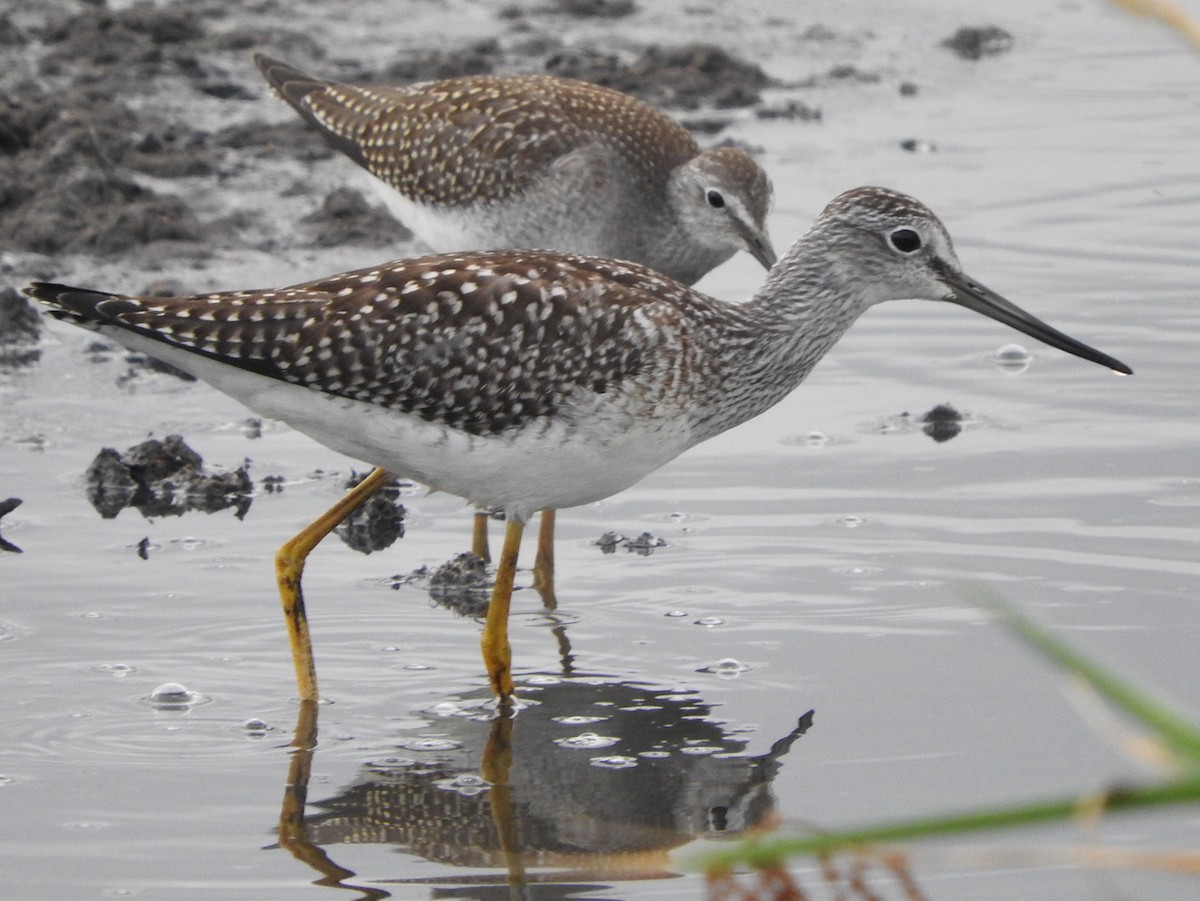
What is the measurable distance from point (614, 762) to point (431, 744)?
599 mm

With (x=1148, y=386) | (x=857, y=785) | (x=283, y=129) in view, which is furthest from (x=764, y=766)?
(x=283, y=129)

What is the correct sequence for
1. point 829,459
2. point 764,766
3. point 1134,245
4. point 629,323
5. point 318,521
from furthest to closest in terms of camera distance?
point 1134,245 → point 829,459 → point 318,521 → point 629,323 → point 764,766

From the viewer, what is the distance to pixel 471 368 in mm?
5770

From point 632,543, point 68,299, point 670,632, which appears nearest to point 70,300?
point 68,299

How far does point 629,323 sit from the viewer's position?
19.4 ft

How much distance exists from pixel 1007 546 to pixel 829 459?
1.13 m

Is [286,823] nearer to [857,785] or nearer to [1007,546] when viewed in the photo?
[857,785]

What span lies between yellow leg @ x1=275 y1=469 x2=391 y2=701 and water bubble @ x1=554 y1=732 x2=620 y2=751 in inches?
34.2

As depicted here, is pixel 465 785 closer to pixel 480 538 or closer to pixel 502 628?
pixel 502 628

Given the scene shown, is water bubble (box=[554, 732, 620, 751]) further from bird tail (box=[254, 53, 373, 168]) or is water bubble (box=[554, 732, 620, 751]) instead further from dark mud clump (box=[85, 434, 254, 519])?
bird tail (box=[254, 53, 373, 168])

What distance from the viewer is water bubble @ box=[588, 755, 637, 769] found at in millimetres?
5531

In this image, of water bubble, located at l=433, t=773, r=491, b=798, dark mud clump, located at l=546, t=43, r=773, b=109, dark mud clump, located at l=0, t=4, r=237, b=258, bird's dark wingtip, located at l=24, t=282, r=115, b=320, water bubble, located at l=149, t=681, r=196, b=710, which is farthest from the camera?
dark mud clump, located at l=546, t=43, r=773, b=109

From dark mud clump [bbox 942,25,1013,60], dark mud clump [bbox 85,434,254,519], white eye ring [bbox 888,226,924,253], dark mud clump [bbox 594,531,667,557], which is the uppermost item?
dark mud clump [bbox 942,25,1013,60]

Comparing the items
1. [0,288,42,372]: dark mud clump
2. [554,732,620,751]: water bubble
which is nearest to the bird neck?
[554,732,620,751]: water bubble
